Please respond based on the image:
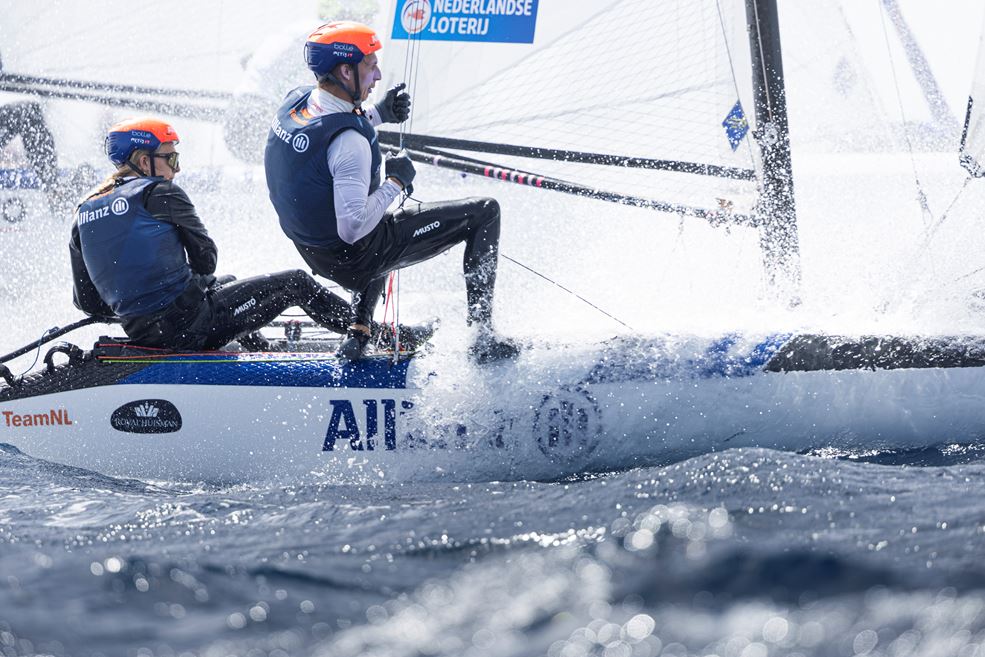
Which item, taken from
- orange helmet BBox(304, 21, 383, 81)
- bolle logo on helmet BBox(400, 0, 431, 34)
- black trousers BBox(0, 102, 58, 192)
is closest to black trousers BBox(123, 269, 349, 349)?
orange helmet BBox(304, 21, 383, 81)

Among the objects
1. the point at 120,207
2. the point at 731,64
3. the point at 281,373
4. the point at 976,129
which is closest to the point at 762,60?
the point at 731,64

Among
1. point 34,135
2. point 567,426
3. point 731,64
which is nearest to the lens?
point 567,426

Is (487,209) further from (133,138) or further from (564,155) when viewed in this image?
(133,138)

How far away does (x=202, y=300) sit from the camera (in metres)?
3.64

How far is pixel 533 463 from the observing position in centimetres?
340

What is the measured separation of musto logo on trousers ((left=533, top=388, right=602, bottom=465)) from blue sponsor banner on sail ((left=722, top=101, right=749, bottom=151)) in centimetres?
134

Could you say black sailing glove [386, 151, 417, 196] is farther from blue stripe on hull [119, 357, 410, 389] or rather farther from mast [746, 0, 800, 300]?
mast [746, 0, 800, 300]

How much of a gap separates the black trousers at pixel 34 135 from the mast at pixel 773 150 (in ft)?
27.3

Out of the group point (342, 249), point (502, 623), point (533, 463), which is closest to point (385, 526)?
point (502, 623)

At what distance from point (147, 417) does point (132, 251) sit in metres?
0.56

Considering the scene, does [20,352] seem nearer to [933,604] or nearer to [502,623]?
[502,623]

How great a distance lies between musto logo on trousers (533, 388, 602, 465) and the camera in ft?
11.1

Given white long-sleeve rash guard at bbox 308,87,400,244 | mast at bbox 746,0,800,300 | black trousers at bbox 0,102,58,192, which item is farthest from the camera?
black trousers at bbox 0,102,58,192

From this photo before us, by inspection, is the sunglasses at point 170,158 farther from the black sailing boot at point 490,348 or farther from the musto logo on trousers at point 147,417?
the black sailing boot at point 490,348
